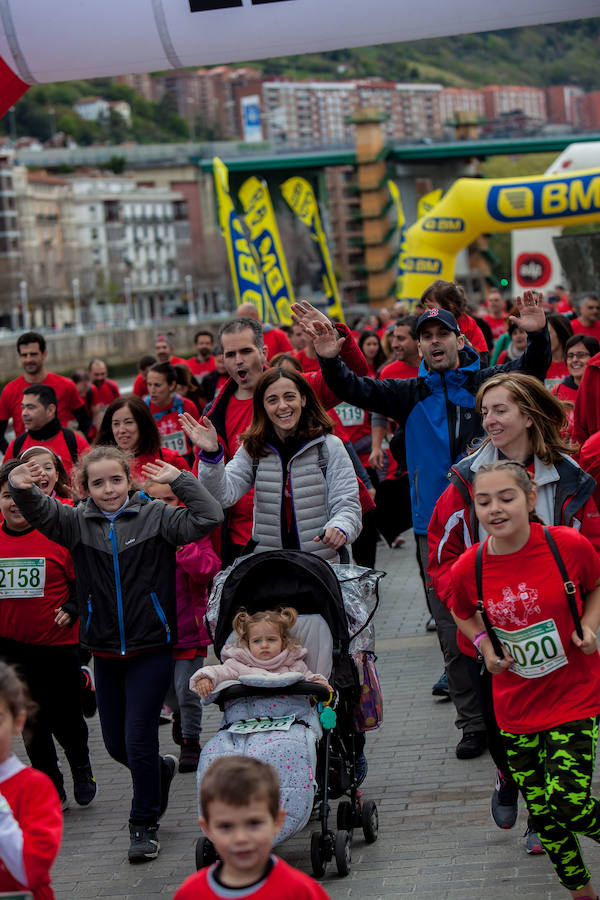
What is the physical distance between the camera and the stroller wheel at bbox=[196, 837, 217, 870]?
196 inches

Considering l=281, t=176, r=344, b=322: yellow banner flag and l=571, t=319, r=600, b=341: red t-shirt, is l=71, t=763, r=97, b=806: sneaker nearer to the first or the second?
l=571, t=319, r=600, b=341: red t-shirt

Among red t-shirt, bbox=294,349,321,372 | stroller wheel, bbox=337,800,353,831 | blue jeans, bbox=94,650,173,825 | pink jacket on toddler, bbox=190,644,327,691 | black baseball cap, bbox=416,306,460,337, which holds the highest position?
black baseball cap, bbox=416,306,460,337

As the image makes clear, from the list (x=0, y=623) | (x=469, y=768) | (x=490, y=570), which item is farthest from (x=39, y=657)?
(x=490, y=570)

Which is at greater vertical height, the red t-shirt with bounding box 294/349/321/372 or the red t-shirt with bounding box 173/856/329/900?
the red t-shirt with bounding box 294/349/321/372

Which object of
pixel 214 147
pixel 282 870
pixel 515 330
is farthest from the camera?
pixel 214 147

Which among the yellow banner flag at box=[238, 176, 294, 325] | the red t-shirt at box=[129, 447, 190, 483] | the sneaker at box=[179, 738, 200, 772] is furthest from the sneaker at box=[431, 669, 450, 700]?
the yellow banner flag at box=[238, 176, 294, 325]

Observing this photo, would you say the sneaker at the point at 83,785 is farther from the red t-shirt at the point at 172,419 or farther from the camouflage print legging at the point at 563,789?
the red t-shirt at the point at 172,419

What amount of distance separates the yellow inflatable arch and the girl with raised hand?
687 inches

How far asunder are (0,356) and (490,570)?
6915 cm

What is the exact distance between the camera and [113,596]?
18.4ft

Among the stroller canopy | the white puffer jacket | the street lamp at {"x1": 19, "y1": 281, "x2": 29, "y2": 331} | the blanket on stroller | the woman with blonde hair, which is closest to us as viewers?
the blanket on stroller

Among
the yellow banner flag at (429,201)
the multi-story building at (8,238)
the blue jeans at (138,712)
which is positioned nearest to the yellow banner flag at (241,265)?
the blue jeans at (138,712)

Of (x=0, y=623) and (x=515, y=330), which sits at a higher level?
(x=515, y=330)

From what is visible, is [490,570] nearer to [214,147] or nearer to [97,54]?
[97,54]
